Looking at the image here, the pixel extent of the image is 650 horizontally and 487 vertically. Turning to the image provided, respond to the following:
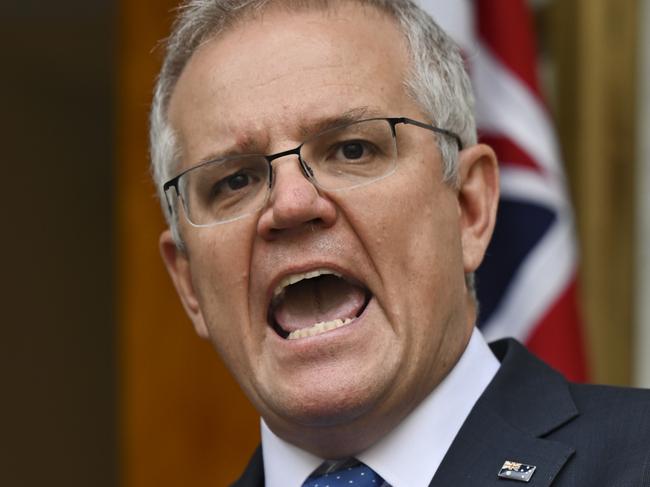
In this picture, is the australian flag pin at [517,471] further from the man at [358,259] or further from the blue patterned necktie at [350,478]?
the blue patterned necktie at [350,478]

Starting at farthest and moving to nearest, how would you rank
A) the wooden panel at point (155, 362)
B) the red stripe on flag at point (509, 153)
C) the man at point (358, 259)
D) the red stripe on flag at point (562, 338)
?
1. the wooden panel at point (155, 362)
2. the red stripe on flag at point (509, 153)
3. the red stripe on flag at point (562, 338)
4. the man at point (358, 259)

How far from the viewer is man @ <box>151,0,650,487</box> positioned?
6.84 feet

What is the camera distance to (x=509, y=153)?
372 cm

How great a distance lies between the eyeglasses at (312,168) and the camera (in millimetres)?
2182

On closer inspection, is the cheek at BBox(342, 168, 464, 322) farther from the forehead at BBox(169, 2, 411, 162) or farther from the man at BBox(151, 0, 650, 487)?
the forehead at BBox(169, 2, 411, 162)

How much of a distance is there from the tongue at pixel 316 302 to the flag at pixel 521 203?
143 cm

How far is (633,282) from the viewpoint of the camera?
3.98 meters

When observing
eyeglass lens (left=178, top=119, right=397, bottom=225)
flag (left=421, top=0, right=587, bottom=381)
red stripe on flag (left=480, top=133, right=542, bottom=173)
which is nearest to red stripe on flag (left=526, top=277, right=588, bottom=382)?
flag (left=421, top=0, right=587, bottom=381)

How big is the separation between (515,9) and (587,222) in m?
0.75

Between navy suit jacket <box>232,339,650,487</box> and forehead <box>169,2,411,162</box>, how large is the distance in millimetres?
576

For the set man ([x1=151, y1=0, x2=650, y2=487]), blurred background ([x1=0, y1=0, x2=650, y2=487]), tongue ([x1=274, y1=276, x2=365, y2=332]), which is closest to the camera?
man ([x1=151, y1=0, x2=650, y2=487])

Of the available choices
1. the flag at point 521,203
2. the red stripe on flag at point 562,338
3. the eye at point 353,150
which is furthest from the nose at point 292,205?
the red stripe on flag at point 562,338

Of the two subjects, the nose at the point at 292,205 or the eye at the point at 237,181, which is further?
the eye at the point at 237,181

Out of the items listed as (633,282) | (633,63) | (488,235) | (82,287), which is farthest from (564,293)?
(82,287)
